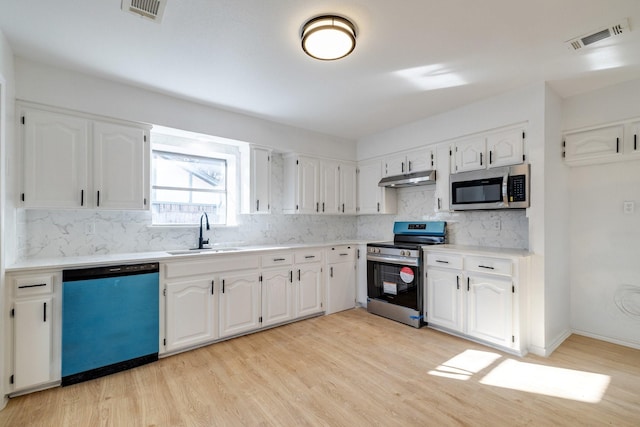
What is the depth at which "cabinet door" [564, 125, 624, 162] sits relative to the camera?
279 centimetres

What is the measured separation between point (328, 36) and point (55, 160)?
246 centimetres

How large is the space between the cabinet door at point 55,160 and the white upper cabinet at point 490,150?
150 inches

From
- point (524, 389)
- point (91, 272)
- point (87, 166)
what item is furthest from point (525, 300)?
point (87, 166)

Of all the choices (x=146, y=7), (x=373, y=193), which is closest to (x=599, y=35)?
(x=373, y=193)

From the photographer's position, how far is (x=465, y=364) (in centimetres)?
254

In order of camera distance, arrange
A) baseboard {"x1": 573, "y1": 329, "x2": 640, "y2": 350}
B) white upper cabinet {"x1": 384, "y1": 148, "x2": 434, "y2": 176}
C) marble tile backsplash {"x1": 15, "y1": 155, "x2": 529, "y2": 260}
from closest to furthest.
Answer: marble tile backsplash {"x1": 15, "y1": 155, "x2": 529, "y2": 260} → baseboard {"x1": 573, "y1": 329, "x2": 640, "y2": 350} → white upper cabinet {"x1": 384, "y1": 148, "x2": 434, "y2": 176}

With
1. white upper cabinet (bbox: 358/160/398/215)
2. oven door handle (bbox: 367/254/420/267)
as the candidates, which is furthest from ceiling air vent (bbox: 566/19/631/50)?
white upper cabinet (bbox: 358/160/398/215)

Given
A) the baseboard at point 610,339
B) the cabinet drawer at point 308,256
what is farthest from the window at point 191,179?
the baseboard at point 610,339

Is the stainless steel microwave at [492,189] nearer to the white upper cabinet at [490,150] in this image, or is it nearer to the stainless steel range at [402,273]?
the white upper cabinet at [490,150]

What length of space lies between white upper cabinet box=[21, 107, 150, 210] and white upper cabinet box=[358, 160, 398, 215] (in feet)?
9.72

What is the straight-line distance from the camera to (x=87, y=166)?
259 cm

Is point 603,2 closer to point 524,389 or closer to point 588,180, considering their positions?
point 588,180

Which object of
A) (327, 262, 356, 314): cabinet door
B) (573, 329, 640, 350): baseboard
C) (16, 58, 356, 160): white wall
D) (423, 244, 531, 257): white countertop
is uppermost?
(16, 58, 356, 160): white wall

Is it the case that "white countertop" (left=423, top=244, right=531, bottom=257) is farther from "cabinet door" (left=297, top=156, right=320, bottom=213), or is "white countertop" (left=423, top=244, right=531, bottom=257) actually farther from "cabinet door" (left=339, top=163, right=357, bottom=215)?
"cabinet door" (left=297, top=156, right=320, bottom=213)
